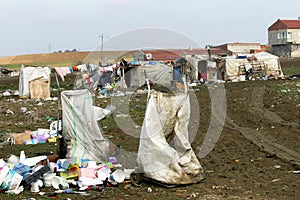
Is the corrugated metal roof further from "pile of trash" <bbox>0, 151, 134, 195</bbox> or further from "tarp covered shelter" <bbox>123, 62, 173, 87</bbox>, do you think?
"pile of trash" <bbox>0, 151, 134, 195</bbox>

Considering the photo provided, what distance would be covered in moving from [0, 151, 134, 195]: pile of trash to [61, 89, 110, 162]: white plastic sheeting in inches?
24.6

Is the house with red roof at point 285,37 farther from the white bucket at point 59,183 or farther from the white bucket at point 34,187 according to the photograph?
the white bucket at point 34,187

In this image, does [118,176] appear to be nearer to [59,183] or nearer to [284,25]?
[59,183]

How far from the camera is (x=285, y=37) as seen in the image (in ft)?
218

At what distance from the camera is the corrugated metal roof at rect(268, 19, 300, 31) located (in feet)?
218

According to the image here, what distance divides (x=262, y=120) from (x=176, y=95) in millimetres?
7023

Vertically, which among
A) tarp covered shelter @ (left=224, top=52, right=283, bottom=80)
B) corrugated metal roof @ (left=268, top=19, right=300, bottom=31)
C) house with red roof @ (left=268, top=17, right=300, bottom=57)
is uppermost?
corrugated metal roof @ (left=268, top=19, right=300, bottom=31)

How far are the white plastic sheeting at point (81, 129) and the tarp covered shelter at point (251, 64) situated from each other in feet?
74.3

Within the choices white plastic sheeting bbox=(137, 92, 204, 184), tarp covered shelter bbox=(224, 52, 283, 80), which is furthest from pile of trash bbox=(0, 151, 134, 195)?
tarp covered shelter bbox=(224, 52, 283, 80)

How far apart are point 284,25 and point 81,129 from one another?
205 ft

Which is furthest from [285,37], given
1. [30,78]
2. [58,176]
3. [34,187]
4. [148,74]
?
[34,187]

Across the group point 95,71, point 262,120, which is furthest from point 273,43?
point 262,120

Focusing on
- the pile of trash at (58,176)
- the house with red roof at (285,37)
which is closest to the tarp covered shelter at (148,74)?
the pile of trash at (58,176)

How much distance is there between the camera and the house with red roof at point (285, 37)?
212 ft
